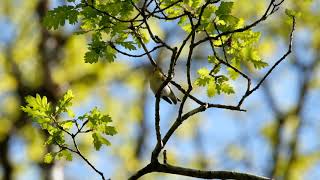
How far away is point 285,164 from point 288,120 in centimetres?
118

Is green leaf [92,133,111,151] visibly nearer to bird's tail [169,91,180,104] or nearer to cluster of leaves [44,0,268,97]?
cluster of leaves [44,0,268,97]

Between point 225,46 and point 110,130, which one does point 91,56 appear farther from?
point 225,46

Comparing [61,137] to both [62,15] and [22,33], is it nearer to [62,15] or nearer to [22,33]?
[62,15]

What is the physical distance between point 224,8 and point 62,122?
109 cm

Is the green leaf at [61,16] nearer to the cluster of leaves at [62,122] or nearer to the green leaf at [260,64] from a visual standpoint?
the cluster of leaves at [62,122]

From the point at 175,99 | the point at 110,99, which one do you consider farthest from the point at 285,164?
the point at 175,99

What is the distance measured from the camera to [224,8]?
2.67 m

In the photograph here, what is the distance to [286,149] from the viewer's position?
11352 mm

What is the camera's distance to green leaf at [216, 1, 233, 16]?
2.65 meters

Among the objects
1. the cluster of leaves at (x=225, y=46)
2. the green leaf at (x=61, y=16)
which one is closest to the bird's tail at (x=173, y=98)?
the cluster of leaves at (x=225, y=46)

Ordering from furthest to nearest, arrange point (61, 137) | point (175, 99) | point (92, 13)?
point (175, 99) → point (61, 137) → point (92, 13)

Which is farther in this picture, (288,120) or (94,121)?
(288,120)

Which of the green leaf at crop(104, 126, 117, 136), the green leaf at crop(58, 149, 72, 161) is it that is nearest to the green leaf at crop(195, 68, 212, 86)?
the green leaf at crop(104, 126, 117, 136)

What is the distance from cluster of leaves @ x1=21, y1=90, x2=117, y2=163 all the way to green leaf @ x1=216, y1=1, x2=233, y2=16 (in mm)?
838
